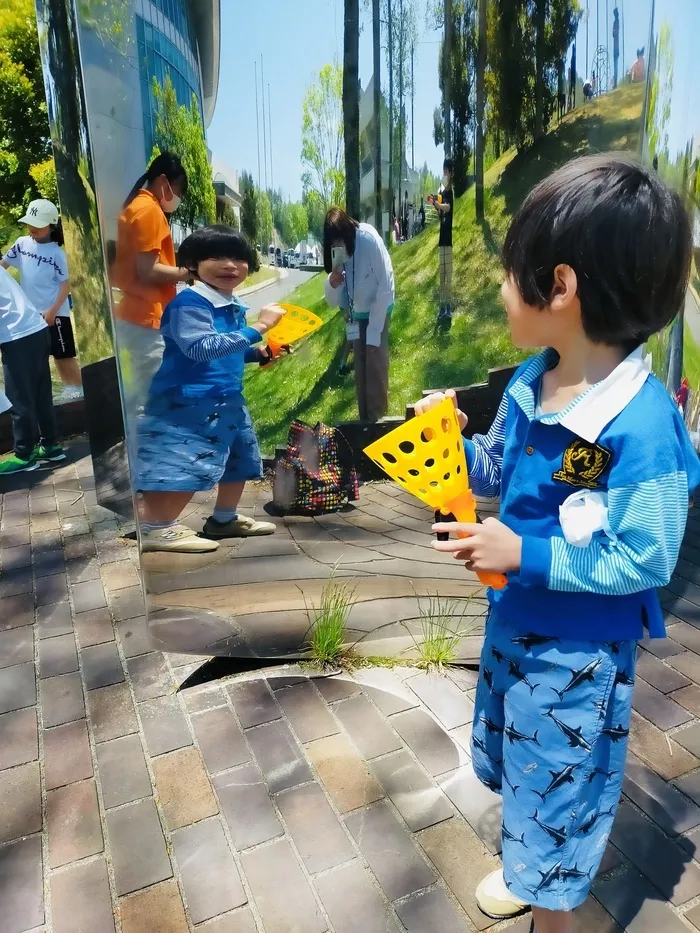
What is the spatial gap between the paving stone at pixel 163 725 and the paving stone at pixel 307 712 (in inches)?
11.7

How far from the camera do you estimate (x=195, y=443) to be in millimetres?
1748

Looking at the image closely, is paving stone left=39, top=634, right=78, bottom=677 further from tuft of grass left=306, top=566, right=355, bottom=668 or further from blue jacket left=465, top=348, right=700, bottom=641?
blue jacket left=465, top=348, right=700, bottom=641

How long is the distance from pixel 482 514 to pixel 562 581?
0.81 metres

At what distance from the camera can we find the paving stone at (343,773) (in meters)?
1.85

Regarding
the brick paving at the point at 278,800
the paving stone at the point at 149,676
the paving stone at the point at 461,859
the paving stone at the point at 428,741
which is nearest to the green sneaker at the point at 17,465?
the brick paving at the point at 278,800

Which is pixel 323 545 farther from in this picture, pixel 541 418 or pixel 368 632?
pixel 541 418

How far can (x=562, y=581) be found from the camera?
1069mm

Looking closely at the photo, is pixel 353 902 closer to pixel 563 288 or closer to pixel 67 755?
pixel 67 755

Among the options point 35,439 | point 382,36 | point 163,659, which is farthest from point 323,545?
point 35,439

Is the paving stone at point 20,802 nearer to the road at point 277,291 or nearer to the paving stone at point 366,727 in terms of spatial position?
the paving stone at point 366,727

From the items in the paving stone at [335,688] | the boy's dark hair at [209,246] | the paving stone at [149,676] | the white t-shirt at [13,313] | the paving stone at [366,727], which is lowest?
the paving stone at [149,676]

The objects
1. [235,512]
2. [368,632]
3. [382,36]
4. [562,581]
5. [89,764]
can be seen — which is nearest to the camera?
[562,581]

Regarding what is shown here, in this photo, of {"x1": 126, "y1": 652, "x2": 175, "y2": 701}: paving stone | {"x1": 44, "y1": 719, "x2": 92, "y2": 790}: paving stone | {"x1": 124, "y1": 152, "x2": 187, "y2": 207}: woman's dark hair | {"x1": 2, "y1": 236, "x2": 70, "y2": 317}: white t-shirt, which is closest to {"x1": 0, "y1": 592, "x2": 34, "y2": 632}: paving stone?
{"x1": 126, "y1": 652, "x2": 175, "y2": 701}: paving stone

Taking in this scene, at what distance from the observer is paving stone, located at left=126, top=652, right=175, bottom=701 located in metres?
2.35
